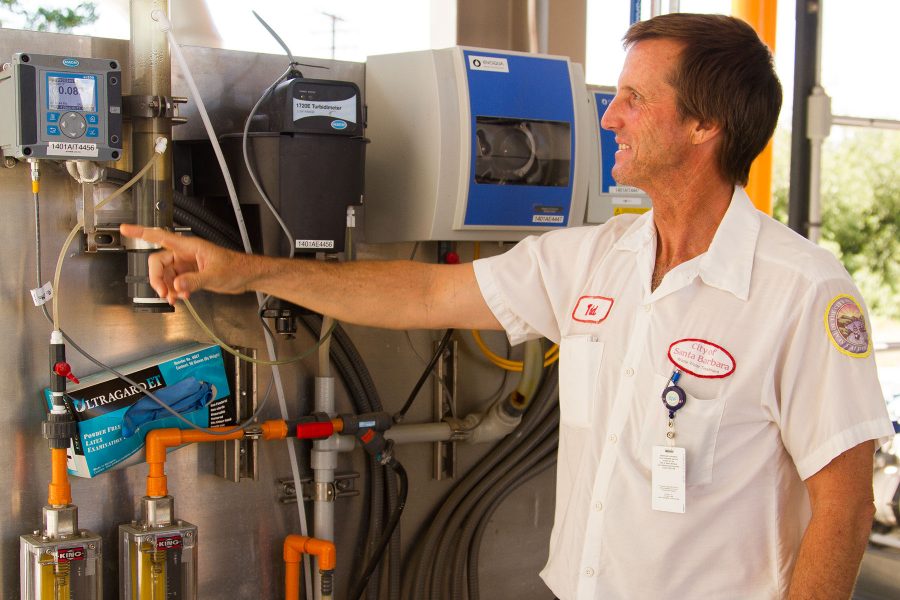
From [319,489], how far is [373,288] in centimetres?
51

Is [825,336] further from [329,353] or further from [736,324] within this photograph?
[329,353]

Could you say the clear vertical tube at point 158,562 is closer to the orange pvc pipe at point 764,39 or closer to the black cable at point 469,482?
the black cable at point 469,482

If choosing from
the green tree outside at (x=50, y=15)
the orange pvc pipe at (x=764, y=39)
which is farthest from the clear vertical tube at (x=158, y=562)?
the green tree outside at (x=50, y=15)

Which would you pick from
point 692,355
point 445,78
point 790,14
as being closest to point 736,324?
point 692,355

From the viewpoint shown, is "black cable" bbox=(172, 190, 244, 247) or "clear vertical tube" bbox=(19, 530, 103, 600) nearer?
"clear vertical tube" bbox=(19, 530, 103, 600)

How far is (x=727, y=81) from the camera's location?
1.52 m

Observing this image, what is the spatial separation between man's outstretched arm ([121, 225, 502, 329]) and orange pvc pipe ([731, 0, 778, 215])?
192 centimetres

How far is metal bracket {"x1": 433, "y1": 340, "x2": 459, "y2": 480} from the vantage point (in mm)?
2211

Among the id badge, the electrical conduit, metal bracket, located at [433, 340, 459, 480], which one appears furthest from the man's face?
metal bracket, located at [433, 340, 459, 480]

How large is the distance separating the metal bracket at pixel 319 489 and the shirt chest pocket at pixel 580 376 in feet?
1.99

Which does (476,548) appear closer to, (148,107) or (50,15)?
(148,107)

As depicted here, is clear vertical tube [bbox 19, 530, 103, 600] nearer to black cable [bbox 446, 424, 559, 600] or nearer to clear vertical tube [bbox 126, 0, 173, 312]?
clear vertical tube [bbox 126, 0, 173, 312]

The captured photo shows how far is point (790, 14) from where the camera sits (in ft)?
12.7

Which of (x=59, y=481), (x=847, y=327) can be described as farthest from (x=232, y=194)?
(x=847, y=327)
